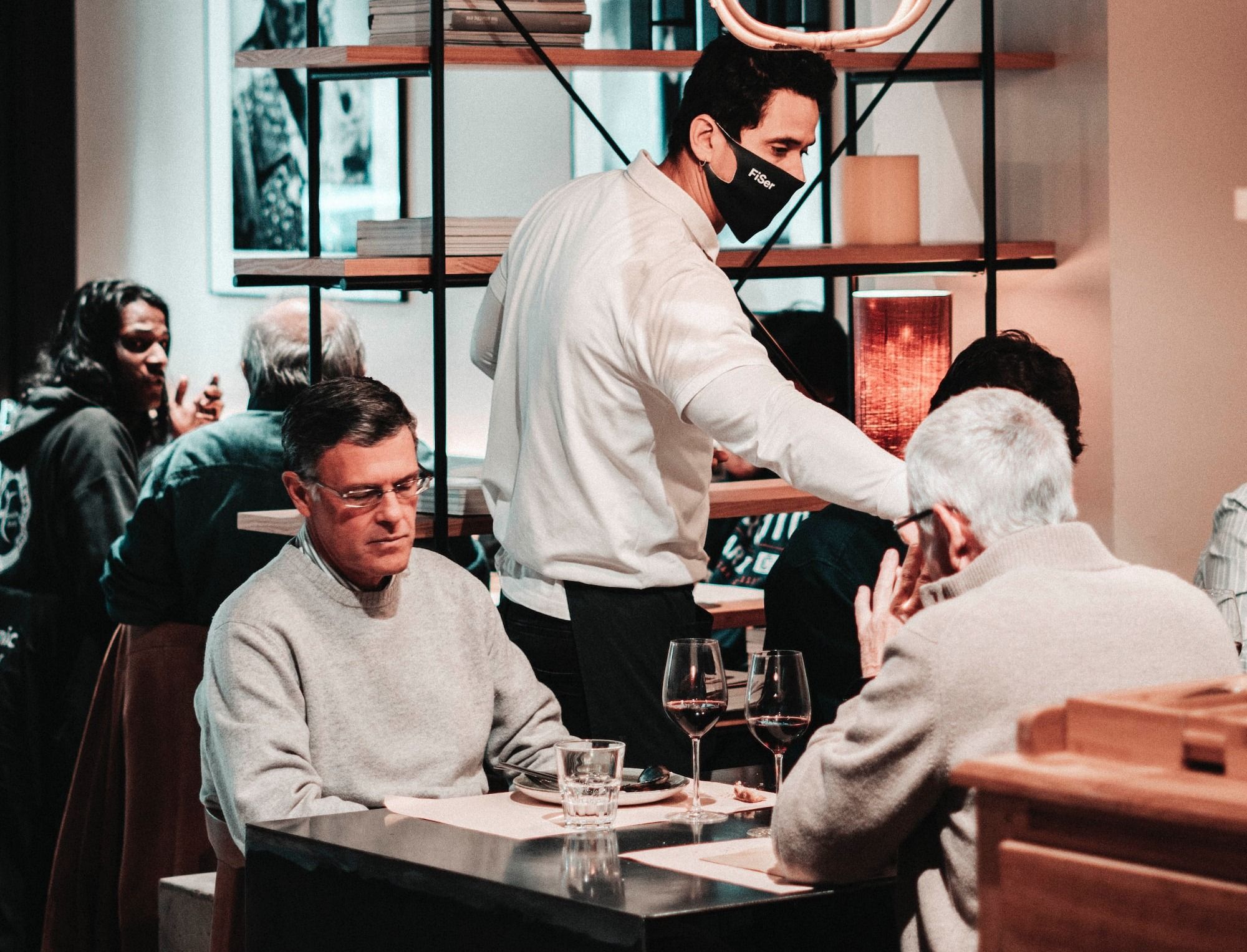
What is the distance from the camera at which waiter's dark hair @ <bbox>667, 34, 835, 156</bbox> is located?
282 centimetres

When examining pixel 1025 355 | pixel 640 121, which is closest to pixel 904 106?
pixel 640 121

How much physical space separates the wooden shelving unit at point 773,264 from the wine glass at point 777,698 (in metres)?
1.29

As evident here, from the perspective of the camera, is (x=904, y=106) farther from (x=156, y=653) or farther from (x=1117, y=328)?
(x=156, y=653)

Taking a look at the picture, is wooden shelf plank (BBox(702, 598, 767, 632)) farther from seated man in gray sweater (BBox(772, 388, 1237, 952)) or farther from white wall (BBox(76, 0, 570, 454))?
white wall (BBox(76, 0, 570, 454))

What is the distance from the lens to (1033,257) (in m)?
3.62

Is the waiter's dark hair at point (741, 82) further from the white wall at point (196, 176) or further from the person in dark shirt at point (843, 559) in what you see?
the white wall at point (196, 176)

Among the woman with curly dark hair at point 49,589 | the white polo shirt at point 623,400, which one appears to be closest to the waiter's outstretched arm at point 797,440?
the white polo shirt at point 623,400

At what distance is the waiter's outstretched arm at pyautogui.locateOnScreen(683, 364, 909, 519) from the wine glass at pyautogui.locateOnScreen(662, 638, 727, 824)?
1.40 ft

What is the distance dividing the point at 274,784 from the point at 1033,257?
201 cm

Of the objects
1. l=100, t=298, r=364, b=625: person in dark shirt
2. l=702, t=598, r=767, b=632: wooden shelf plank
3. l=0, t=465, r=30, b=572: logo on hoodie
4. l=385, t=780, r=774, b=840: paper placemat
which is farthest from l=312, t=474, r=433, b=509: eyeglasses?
l=0, t=465, r=30, b=572: logo on hoodie

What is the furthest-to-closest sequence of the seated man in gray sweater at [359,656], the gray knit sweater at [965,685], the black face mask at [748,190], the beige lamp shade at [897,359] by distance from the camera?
the beige lamp shade at [897,359]
the black face mask at [748,190]
the seated man in gray sweater at [359,656]
the gray knit sweater at [965,685]

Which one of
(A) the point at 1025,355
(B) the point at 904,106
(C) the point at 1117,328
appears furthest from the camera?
(B) the point at 904,106

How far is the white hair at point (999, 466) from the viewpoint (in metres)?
1.79

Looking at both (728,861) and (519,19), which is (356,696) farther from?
(519,19)
